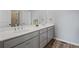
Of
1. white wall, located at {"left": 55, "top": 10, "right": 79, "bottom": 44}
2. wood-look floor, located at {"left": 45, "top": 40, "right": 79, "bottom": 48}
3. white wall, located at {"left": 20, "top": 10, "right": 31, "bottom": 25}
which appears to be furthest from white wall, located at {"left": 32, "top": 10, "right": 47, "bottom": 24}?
wood-look floor, located at {"left": 45, "top": 40, "right": 79, "bottom": 48}

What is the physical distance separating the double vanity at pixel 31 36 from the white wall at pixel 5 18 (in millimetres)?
105

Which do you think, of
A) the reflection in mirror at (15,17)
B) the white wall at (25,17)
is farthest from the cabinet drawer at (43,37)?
the reflection in mirror at (15,17)

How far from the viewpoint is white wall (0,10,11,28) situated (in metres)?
1.21

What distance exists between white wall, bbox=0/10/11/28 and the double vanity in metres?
0.10

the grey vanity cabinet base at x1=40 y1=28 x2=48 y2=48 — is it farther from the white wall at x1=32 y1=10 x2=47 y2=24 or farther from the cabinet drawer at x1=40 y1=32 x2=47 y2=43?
the white wall at x1=32 y1=10 x2=47 y2=24

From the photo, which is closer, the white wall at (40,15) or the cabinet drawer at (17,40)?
the cabinet drawer at (17,40)

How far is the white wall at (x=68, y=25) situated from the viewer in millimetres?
1273

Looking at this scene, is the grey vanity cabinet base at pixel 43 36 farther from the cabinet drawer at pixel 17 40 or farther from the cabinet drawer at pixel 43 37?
the cabinet drawer at pixel 17 40

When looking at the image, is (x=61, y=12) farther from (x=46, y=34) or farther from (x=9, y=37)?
(x=9, y=37)

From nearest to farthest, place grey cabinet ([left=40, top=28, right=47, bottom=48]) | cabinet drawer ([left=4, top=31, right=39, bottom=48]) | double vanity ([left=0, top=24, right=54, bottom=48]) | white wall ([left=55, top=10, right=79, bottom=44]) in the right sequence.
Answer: cabinet drawer ([left=4, top=31, right=39, bottom=48])
double vanity ([left=0, top=24, right=54, bottom=48])
white wall ([left=55, top=10, right=79, bottom=44])
grey cabinet ([left=40, top=28, right=47, bottom=48])

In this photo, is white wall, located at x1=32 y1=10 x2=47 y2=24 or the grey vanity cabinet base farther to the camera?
the grey vanity cabinet base
